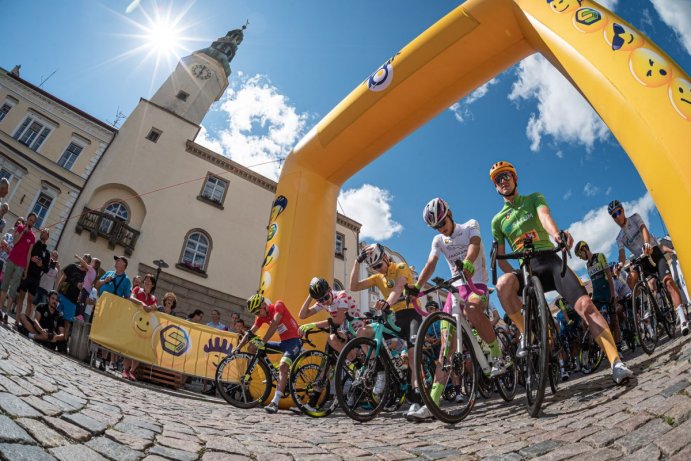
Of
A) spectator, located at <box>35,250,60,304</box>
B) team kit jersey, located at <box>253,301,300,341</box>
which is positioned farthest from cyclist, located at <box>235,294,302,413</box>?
spectator, located at <box>35,250,60,304</box>

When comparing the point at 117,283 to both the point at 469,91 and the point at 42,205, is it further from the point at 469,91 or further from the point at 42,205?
the point at 42,205

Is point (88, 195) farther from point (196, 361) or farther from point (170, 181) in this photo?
point (196, 361)

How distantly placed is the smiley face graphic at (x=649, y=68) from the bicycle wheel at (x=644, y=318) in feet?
9.11

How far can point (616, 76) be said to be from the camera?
12.4ft

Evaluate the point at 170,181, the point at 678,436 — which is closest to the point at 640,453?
the point at 678,436

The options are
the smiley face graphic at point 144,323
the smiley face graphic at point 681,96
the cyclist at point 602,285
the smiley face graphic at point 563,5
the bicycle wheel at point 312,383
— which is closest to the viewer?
the smiley face graphic at point 681,96

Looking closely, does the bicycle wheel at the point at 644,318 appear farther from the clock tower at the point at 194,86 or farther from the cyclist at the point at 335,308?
the clock tower at the point at 194,86

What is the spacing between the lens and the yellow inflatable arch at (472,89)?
3357mm

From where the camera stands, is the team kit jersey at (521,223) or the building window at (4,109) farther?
the building window at (4,109)

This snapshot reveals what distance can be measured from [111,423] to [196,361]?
5256mm

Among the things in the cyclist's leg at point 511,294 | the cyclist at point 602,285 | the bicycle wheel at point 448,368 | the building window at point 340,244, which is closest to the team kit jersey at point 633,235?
the cyclist at point 602,285

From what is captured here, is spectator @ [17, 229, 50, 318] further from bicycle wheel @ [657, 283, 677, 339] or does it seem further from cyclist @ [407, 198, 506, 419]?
bicycle wheel @ [657, 283, 677, 339]

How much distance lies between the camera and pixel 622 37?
4.02m

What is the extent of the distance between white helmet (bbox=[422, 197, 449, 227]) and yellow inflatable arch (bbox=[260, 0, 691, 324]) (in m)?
1.86
